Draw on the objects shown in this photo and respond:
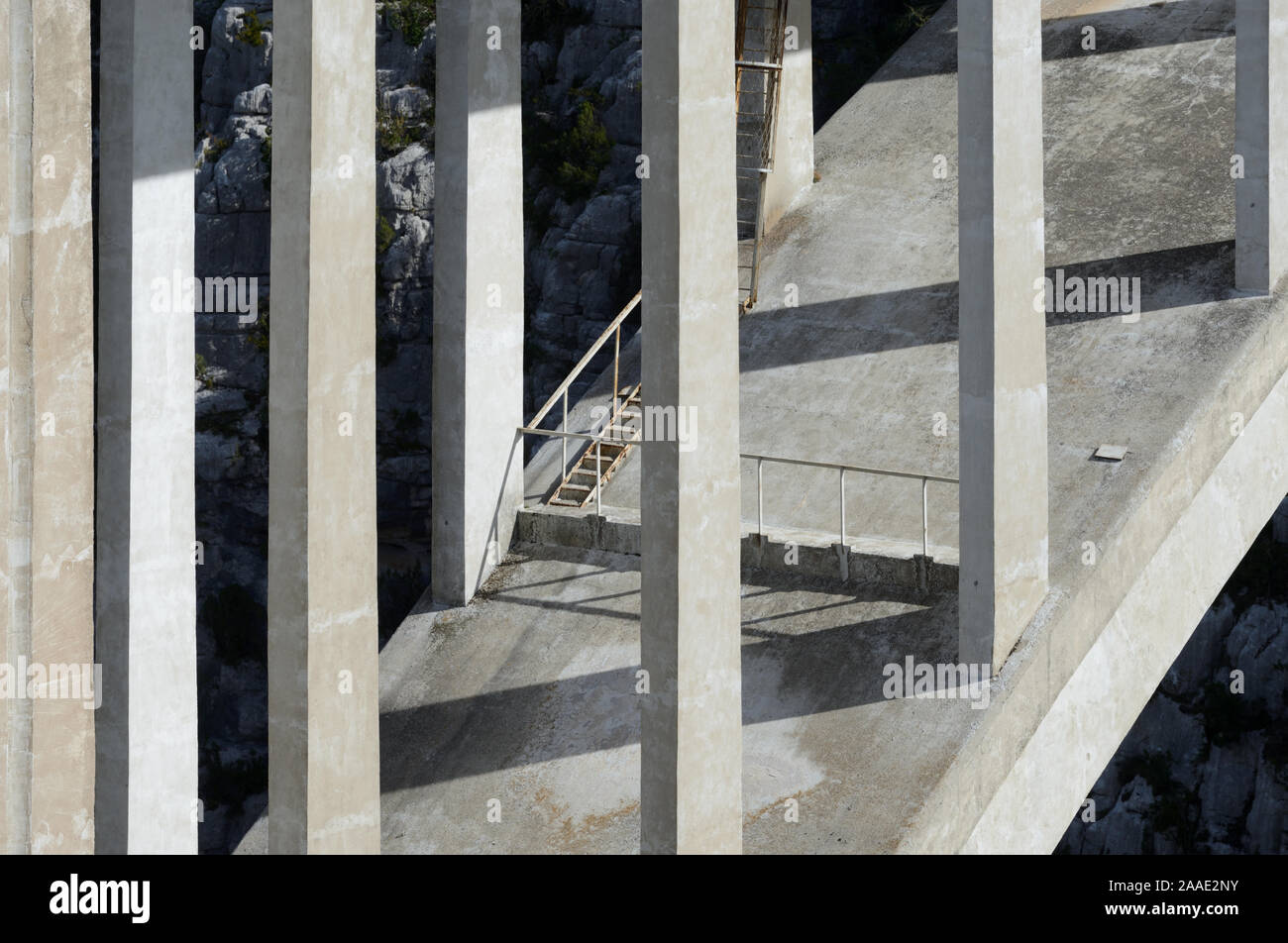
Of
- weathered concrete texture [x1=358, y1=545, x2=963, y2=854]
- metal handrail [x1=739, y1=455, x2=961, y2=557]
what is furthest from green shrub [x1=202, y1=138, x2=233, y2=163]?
metal handrail [x1=739, y1=455, x2=961, y2=557]

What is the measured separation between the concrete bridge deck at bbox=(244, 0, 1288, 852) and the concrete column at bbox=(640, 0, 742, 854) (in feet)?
5.83

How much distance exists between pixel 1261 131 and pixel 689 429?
9.32 metres

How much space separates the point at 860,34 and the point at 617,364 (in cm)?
1362

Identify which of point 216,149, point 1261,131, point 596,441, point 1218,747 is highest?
point 216,149

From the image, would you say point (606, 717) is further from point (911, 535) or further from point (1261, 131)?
point (1261, 131)

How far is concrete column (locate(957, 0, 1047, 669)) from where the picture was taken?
14.4 metres

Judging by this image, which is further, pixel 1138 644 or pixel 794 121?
pixel 794 121

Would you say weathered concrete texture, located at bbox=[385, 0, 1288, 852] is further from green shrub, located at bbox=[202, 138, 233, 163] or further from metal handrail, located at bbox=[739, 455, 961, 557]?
green shrub, located at bbox=[202, 138, 233, 163]

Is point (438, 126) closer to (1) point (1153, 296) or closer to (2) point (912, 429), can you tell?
(2) point (912, 429)

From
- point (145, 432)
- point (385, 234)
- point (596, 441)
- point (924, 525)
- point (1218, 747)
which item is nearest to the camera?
point (145, 432)

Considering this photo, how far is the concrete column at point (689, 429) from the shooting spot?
11.1 m

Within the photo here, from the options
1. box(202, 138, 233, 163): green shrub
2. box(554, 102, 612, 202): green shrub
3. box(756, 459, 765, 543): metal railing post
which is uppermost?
box(202, 138, 233, 163): green shrub

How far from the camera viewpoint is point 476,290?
16109mm

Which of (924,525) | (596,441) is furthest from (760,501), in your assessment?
(596,441)
